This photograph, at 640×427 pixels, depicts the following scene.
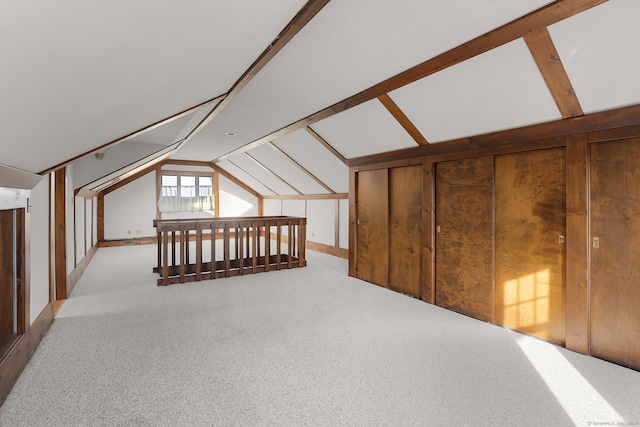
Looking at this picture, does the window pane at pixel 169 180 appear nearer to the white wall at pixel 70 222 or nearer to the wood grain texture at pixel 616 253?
the white wall at pixel 70 222

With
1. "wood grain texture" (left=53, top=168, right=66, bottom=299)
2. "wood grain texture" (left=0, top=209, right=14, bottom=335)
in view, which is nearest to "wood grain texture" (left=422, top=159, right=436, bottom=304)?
"wood grain texture" (left=0, top=209, right=14, bottom=335)

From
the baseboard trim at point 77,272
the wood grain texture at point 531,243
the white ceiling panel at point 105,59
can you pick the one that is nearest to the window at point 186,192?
the baseboard trim at point 77,272

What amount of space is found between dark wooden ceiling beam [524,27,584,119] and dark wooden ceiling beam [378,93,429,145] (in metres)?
1.26

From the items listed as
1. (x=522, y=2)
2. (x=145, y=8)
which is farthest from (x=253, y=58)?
(x=522, y=2)

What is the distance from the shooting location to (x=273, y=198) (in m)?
9.43

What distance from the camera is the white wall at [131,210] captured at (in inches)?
316

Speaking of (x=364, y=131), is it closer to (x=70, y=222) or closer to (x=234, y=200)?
(x=70, y=222)

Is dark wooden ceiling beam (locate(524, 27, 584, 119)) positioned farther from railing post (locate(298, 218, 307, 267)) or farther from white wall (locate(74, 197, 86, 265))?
white wall (locate(74, 197, 86, 265))

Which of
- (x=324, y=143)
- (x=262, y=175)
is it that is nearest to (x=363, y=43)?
(x=324, y=143)

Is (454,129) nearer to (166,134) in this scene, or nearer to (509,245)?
(509,245)

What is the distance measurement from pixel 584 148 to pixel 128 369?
3.52m

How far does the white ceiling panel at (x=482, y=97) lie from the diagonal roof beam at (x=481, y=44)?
87 mm

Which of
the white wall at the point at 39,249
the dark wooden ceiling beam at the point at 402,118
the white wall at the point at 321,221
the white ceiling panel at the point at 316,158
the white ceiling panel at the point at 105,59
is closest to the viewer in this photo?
the white ceiling panel at the point at 105,59

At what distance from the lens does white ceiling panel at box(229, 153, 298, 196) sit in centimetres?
768
